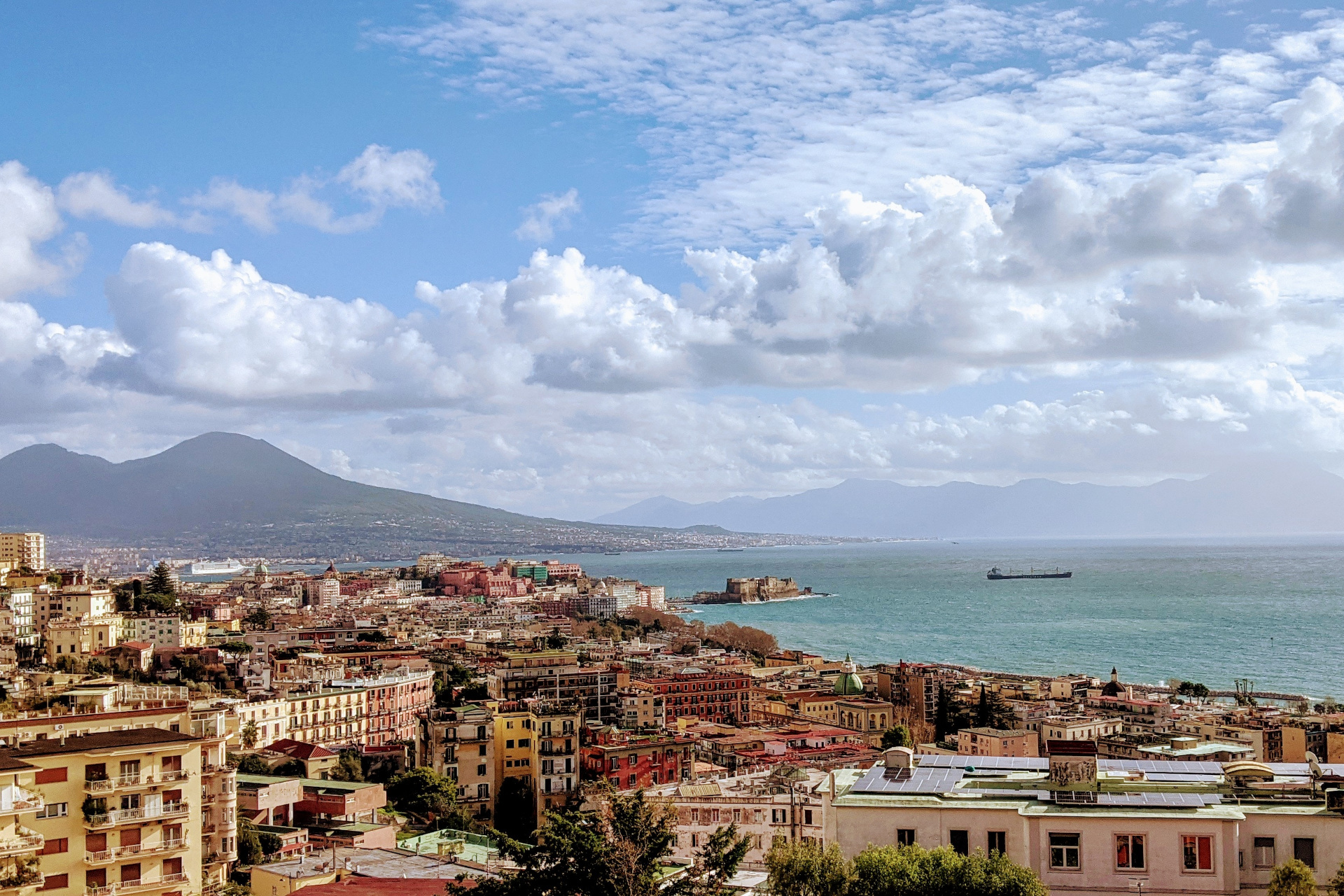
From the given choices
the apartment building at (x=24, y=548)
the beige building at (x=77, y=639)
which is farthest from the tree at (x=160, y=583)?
the beige building at (x=77, y=639)

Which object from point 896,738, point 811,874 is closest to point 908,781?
point 811,874

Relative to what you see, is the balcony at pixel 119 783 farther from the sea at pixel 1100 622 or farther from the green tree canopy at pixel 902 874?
the sea at pixel 1100 622

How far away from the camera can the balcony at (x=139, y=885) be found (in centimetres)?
1229

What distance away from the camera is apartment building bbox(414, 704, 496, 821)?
2791 cm

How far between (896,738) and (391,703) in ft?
50.1

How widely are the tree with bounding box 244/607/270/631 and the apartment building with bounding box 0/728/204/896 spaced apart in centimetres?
5274

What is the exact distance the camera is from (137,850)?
12648 mm

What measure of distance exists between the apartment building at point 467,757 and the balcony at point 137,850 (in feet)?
48.8

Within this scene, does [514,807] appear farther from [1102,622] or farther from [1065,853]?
[1102,622]

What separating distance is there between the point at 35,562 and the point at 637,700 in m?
47.3

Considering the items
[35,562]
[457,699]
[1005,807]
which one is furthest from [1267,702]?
[35,562]

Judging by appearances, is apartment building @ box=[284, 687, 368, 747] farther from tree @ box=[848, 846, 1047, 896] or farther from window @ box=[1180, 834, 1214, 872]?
window @ box=[1180, 834, 1214, 872]

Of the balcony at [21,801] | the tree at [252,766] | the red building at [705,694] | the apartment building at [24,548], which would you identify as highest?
the apartment building at [24,548]

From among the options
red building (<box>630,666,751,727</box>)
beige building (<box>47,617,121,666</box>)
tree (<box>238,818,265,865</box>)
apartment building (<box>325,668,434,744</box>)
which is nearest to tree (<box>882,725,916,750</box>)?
red building (<box>630,666,751,727</box>)
